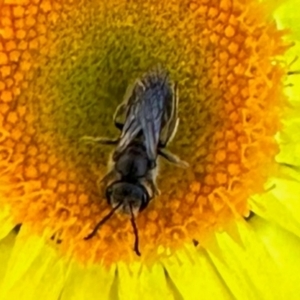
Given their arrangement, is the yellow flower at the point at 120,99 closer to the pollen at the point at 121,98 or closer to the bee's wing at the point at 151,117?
the pollen at the point at 121,98

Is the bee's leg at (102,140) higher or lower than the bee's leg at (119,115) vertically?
lower

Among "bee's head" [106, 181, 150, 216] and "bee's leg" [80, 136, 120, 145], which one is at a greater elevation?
"bee's leg" [80, 136, 120, 145]

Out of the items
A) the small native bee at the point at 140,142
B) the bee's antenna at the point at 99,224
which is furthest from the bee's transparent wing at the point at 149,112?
the bee's antenna at the point at 99,224

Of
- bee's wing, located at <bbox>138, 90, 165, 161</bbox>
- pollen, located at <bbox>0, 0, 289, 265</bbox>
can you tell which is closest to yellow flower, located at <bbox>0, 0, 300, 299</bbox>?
pollen, located at <bbox>0, 0, 289, 265</bbox>

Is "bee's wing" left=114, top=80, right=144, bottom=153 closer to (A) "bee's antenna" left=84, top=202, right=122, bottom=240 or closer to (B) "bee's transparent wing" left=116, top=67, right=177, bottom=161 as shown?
(B) "bee's transparent wing" left=116, top=67, right=177, bottom=161

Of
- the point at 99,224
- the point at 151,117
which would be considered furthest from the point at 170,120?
the point at 99,224

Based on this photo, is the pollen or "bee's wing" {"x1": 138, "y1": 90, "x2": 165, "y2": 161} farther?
the pollen

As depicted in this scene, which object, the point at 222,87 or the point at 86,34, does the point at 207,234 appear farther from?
the point at 86,34
